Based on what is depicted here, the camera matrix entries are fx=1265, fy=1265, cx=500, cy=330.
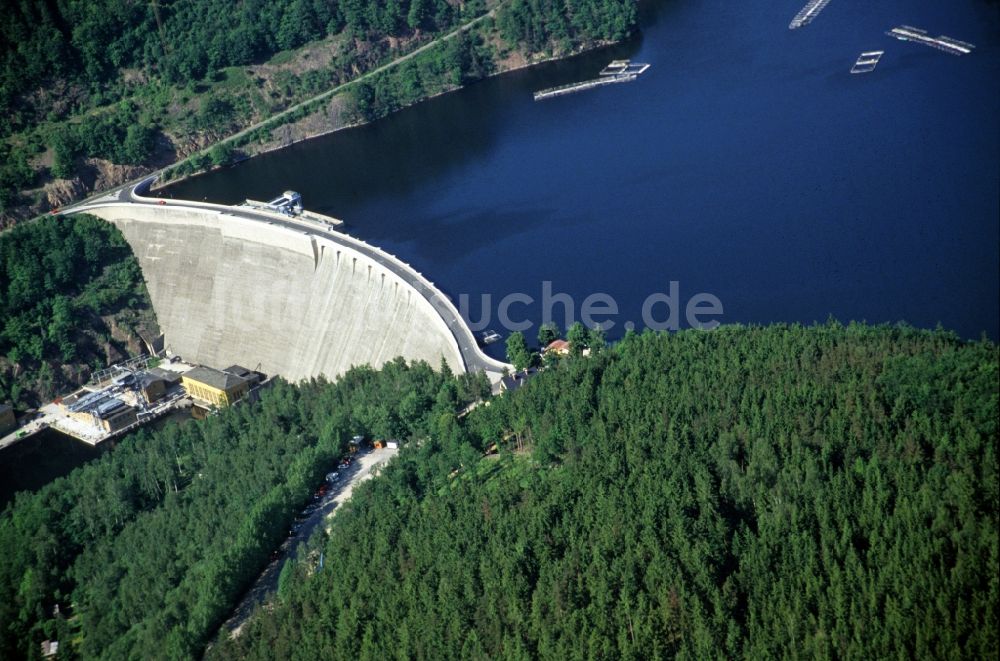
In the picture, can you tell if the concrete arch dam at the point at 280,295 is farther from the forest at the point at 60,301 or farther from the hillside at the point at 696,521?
the hillside at the point at 696,521

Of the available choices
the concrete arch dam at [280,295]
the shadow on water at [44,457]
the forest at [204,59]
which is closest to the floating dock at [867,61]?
the forest at [204,59]

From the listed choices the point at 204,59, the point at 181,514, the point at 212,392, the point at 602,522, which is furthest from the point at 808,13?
the point at 602,522

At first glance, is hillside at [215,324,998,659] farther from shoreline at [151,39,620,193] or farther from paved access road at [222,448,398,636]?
shoreline at [151,39,620,193]

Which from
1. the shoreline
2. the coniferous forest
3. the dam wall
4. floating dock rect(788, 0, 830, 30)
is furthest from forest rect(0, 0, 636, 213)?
the coniferous forest

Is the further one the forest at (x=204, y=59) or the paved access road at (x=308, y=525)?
the forest at (x=204, y=59)

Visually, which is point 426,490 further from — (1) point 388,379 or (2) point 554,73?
Answer: (2) point 554,73

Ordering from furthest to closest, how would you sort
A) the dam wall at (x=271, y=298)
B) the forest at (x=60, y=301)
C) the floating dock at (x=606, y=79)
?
the floating dock at (x=606, y=79)
the forest at (x=60, y=301)
the dam wall at (x=271, y=298)
